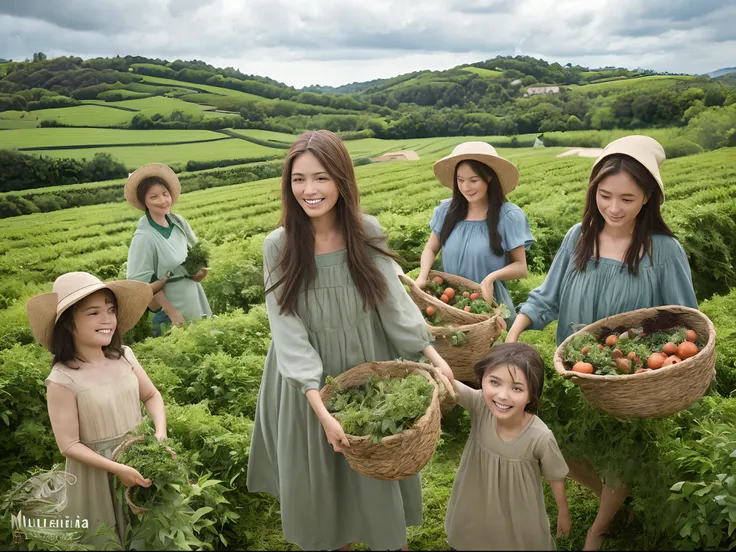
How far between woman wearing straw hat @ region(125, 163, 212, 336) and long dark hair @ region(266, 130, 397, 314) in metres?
2.46

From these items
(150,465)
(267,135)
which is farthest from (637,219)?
(267,135)

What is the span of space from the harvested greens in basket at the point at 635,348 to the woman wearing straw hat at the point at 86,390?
1.88m

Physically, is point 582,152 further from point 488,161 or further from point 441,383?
point 441,383

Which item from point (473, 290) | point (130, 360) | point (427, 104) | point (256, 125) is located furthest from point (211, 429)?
point (427, 104)

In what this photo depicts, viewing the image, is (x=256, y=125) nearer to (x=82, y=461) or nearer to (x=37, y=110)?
(x=37, y=110)

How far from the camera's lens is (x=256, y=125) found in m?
9.33

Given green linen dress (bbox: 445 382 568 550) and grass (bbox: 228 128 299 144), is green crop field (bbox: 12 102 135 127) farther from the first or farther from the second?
green linen dress (bbox: 445 382 568 550)

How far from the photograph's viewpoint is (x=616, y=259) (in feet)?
10.3

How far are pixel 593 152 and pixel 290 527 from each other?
9725 mm

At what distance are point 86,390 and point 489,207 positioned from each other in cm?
277

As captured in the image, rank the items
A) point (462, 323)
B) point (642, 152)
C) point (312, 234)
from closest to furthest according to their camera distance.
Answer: point (312, 234) < point (642, 152) < point (462, 323)

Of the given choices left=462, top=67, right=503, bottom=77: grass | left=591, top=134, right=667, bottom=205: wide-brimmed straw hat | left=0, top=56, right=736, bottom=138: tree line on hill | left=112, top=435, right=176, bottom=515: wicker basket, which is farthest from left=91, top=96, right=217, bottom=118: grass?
left=591, top=134, right=667, bottom=205: wide-brimmed straw hat

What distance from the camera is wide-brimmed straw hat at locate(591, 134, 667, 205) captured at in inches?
116

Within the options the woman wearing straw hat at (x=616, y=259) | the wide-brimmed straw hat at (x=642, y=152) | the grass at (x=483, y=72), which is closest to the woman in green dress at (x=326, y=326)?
the woman wearing straw hat at (x=616, y=259)
